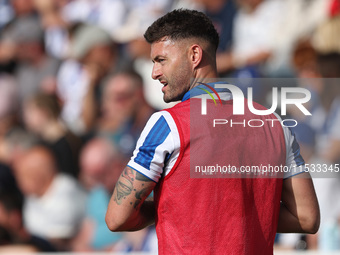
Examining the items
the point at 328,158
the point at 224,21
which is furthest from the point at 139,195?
the point at 224,21

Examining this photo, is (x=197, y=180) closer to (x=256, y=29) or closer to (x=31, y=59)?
(x=256, y=29)

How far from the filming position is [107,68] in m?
5.78

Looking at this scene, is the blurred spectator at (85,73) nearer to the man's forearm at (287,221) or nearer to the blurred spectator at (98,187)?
the blurred spectator at (98,187)

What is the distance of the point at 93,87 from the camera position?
576cm

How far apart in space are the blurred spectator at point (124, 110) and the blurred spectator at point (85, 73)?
0.11m

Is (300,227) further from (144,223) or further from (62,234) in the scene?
(62,234)

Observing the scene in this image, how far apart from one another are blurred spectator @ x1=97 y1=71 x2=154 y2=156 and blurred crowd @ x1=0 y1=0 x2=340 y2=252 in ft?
0.03

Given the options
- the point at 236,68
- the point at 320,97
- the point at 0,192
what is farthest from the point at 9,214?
the point at 320,97

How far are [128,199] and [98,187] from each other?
12.0 ft

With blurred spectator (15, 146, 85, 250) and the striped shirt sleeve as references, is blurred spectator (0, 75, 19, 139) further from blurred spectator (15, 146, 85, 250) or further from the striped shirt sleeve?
the striped shirt sleeve

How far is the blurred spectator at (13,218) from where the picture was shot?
217 inches

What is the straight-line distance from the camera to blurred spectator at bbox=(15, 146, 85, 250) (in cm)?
552

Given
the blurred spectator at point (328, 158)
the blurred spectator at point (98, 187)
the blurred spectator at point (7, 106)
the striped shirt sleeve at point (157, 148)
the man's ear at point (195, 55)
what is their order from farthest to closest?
the blurred spectator at point (7, 106) < the blurred spectator at point (98, 187) < the blurred spectator at point (328, 158) < the man's ear at point (195, 55) < the striped shirt sleeve at point (157, 148)

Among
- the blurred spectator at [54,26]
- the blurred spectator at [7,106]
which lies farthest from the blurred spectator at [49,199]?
the blurred spectator at [54,26]
